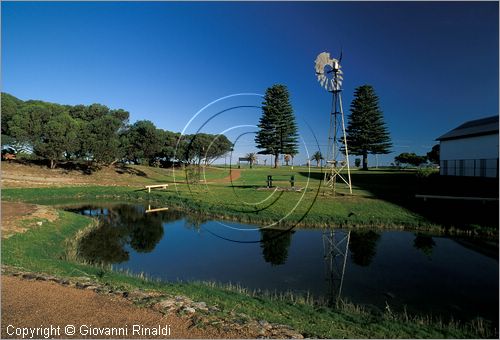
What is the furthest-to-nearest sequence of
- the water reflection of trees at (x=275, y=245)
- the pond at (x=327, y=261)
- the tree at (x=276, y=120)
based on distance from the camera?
the tree at (x=276, y=120)
the water reflection of trees at (x=275, y=245)
the pond at (x=327, y=261)

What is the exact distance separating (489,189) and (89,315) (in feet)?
126

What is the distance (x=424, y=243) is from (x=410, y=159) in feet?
332

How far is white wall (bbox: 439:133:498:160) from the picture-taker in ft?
132

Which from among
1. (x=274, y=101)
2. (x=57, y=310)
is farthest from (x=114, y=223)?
(x=274, y=101)

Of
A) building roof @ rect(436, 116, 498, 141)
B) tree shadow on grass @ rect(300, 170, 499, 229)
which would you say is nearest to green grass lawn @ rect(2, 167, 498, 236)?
tree shadow on grass @ rect(300, 170, 499, 229)

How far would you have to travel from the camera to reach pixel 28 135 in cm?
5594

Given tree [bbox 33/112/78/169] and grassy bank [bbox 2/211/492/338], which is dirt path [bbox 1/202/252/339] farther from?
tree [bbox 33/112/78/169]

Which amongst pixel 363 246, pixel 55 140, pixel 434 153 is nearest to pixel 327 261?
pixel 363 246

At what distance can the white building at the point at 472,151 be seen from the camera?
39.9 meters

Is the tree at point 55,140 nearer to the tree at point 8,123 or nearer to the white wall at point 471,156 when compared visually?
the tree at point 8,123

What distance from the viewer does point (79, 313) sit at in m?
8.71

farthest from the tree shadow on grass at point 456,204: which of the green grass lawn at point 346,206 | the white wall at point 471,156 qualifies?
the white wall at point 471,156

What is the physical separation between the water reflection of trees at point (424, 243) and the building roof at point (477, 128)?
86.9 ft

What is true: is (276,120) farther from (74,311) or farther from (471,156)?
(74,311)
